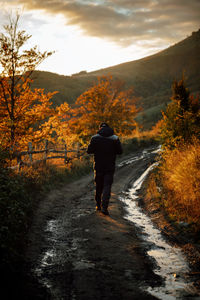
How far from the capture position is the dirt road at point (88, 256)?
3326 mm

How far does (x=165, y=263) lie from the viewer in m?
4.25

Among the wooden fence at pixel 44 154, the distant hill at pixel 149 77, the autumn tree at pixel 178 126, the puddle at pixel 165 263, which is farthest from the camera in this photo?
the distant hill at pixel 149 77

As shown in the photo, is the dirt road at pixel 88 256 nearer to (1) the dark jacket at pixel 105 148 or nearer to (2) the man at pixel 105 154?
(2) the man at pixel 105 154

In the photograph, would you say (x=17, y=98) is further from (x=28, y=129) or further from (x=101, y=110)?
(x=101, y=110)

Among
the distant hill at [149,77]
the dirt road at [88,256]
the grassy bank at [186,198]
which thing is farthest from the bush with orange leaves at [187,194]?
the distant hill at [149,77]

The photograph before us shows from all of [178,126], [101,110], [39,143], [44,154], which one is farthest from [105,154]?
[101,110]

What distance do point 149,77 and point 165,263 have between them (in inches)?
5810

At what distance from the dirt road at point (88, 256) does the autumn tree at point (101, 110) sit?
1082cm

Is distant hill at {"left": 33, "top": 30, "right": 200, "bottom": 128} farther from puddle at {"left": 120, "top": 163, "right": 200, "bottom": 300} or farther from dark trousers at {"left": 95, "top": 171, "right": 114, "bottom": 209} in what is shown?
puddle at {"left": 120, "top": 163, "right": 200, "bottom": 300}

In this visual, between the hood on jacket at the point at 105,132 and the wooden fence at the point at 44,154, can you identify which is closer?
the hood on jacket at the point at 105,132

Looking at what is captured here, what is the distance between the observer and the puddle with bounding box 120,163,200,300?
10.8 feet

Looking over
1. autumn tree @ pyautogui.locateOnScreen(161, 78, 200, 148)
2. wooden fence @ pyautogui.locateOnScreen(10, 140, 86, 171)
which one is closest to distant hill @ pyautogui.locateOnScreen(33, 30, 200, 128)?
wooden fence @ pyautogui.locateOnScreen(10, 140, 86, 171)

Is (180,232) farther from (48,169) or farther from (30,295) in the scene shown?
(48,169)

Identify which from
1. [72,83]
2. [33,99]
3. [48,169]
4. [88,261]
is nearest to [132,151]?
[48,169]
